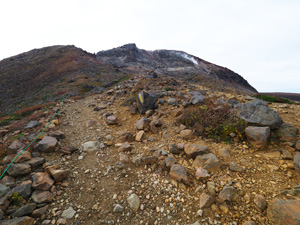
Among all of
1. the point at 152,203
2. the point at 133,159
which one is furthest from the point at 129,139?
the point at 152,203

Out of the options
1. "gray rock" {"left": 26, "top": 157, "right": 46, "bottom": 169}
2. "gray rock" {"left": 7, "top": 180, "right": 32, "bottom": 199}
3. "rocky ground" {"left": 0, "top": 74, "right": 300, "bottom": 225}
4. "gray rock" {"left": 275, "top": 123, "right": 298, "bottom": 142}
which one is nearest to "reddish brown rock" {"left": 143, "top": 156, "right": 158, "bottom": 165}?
"rocky ground" {"left": 0, "top": 74, "right": 300, "bottom": 225}

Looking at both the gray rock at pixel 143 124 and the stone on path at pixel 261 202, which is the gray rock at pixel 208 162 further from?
the gray rock at pixel 143 124

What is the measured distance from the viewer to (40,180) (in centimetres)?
378

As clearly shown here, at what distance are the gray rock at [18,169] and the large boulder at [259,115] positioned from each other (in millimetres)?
6835

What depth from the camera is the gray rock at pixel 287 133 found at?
165 inches

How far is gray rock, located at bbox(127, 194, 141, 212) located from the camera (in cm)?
330

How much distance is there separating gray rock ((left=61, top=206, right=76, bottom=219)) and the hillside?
17.1m

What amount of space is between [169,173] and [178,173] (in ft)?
1.00

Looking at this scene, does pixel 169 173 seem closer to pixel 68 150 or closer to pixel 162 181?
pixel 162 181

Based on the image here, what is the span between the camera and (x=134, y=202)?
3.38m

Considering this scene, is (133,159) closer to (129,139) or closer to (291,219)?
(129,139)

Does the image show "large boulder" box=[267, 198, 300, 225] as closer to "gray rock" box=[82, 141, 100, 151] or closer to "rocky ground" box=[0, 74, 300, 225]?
"rocky ground" box=[0, 74, 300, 225]

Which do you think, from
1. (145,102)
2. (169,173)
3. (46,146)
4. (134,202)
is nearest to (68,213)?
(134,202)

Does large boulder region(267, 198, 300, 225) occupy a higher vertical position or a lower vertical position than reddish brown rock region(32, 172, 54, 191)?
higher
